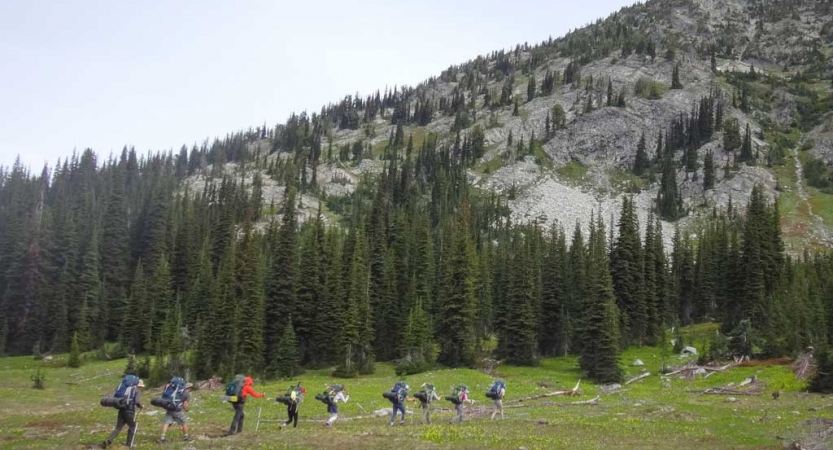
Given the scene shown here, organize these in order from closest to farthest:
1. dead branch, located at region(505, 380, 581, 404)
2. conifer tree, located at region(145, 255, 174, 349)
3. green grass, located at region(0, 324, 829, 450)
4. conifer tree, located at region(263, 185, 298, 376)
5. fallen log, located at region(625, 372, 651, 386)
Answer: green grass, located at region(0, 324, 829, 450) < dead branch, located at region(505, 380, 581, 404) < fallen log, located at region(625, 372, 651, 386) < conifer tree, located at region(263, 185, 298, 376) < conifer tree, located at region(145, 255, 174, 349)

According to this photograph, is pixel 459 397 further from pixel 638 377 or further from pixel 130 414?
pixel 638 377

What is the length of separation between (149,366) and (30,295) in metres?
55.7

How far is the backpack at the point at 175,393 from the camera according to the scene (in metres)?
19.1

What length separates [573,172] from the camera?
19488 cm

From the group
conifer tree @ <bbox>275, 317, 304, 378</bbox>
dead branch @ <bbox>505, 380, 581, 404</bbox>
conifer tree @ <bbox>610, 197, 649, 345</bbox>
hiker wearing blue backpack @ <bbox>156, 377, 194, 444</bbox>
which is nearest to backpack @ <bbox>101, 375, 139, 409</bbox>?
hiker wearing blue backpack @ <bbox>156, 377, 194, 444</bbox>

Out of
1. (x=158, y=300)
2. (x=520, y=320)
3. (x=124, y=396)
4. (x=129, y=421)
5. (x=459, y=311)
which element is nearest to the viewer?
(x=124, y=396)

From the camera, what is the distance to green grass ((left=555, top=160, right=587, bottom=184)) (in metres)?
191

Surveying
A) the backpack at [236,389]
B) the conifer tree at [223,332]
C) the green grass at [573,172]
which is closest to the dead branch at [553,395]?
the backpack at [236,389]

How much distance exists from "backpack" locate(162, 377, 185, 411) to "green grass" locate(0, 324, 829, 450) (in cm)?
133

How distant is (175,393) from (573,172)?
189 m

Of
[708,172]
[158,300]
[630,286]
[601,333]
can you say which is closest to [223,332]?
[158,300]

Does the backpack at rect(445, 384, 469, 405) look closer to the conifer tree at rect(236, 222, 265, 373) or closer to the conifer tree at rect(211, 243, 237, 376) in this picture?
the conifer tree at rect(236, 222, 265, 373)

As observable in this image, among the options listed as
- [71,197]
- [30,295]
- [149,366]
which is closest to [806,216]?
[149,366]

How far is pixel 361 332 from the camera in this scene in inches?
2432
